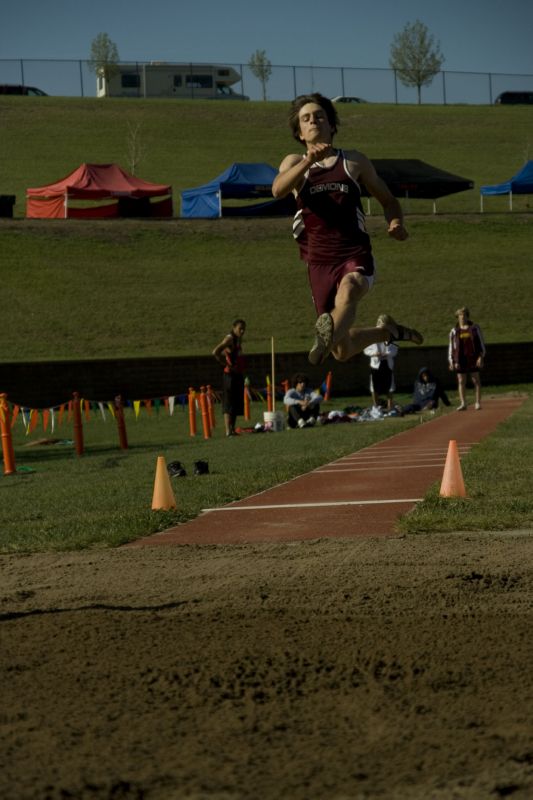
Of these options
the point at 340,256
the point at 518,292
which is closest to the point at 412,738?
the point at 340,256

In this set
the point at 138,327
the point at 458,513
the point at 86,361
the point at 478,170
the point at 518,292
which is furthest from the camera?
the point at 478,170

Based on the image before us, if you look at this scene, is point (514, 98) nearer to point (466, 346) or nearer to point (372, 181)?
point (466, 346)

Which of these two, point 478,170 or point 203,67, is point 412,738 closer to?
point 478,170

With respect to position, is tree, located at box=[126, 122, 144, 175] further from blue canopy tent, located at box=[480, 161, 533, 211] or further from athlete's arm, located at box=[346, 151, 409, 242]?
athlete's arm, located at box=[346, 151, 409, 242]

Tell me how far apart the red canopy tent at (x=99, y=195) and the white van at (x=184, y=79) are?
37.8m

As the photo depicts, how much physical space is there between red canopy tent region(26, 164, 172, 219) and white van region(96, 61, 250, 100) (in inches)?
1488

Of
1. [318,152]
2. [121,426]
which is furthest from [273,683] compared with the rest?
[121,426]

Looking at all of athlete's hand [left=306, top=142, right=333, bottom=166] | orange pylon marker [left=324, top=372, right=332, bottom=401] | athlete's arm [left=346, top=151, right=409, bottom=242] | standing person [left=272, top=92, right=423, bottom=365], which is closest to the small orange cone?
standing person [left=272, top=92, right=423, bottom=365]

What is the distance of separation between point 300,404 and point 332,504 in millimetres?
12105

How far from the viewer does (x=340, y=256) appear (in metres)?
7.53

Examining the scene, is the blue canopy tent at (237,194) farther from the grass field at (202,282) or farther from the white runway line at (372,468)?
the white runway line at (372,468)

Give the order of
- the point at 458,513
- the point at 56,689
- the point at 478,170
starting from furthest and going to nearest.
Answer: the point at 478,170 → the point at 458,513 → the point at 56,689

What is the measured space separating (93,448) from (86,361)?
30.3 ft

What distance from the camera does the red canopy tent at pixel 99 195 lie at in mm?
48219
